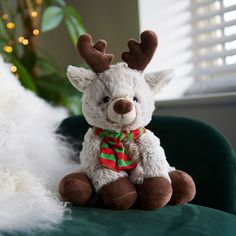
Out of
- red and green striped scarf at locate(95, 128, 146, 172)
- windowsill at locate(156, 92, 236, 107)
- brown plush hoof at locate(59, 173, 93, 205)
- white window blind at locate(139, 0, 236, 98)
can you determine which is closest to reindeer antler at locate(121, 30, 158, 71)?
red and green striped scarf at locate(95, 128, 146, 172)

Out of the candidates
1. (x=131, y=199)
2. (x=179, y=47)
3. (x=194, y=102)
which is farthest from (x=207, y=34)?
(x=131, y=199)

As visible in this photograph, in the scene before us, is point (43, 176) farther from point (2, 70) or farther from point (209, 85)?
point (209, 85)

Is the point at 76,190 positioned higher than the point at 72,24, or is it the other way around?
the point at 72,24

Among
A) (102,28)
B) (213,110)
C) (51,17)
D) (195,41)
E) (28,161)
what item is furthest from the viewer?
(102,28)

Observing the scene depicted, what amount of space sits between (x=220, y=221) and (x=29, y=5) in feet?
3.81

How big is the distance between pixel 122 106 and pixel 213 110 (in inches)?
24.0

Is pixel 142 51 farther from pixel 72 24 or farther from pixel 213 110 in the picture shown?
pixel 72 24

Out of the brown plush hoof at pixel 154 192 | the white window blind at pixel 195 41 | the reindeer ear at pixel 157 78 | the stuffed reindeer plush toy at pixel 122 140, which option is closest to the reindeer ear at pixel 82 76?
the stuffed reindeer plush toy at pixel 122 140

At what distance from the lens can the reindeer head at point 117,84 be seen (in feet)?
2.22

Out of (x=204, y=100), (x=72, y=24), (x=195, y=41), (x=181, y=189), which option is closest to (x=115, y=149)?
(x=181, y=189)

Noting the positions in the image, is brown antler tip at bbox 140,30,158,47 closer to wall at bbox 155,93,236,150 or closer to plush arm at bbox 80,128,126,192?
plush arm at bbox 80,128,126,192

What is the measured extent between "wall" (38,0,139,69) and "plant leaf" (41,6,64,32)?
24 cm

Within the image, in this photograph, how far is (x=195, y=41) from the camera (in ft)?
4.86

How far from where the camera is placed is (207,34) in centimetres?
145
